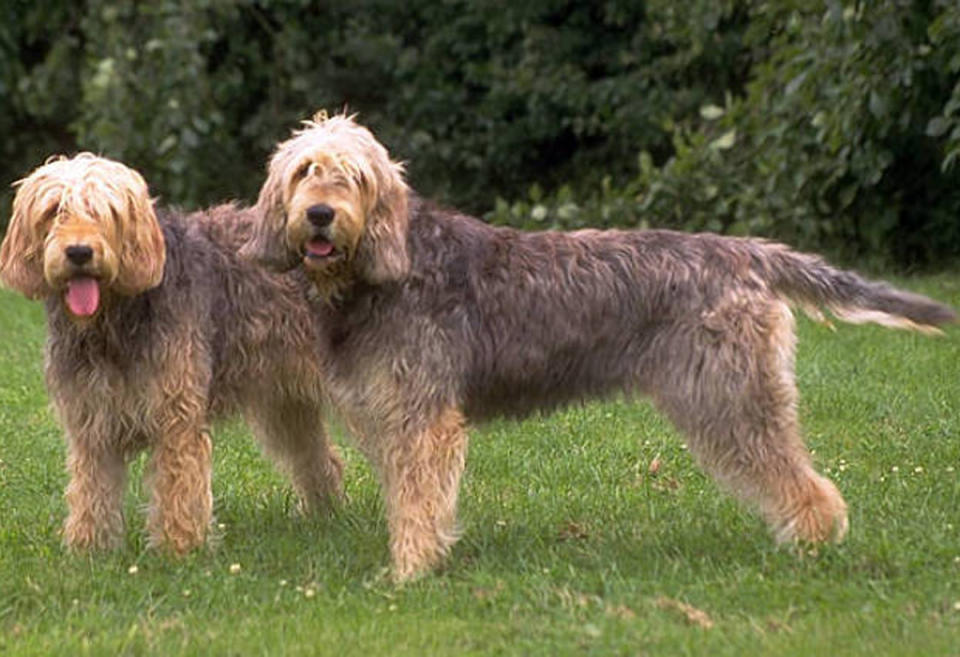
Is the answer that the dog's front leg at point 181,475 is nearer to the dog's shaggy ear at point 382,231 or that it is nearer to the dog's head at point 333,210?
the dog's head at point 333,210

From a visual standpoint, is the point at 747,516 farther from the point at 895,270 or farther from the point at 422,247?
the point at 895,270

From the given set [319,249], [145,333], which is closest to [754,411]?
[319,249]

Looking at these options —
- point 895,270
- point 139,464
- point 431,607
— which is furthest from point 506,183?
point 431,607

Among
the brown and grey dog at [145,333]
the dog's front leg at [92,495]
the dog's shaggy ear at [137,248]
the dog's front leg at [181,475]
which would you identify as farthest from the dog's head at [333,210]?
the dog's front leg at [92,495]

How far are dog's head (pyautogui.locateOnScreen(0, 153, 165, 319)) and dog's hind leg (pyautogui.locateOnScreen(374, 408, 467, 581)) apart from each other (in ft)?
3.57

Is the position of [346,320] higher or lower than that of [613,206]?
higher

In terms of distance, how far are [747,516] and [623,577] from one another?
40.8 inches

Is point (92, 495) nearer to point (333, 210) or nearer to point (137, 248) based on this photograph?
point (137, 248)

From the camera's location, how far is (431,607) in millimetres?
6242

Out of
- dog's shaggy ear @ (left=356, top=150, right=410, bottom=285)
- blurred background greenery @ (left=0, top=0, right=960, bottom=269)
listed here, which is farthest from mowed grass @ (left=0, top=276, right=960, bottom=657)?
blurred background greenery @ (left=0, top=0, right=960, bottom=269)

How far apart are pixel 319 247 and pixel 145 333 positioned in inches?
34.4

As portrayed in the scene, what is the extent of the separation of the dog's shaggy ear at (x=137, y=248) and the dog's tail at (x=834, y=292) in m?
2.14

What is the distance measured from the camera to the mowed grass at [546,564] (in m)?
5.86

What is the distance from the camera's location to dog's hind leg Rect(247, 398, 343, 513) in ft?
25.6
